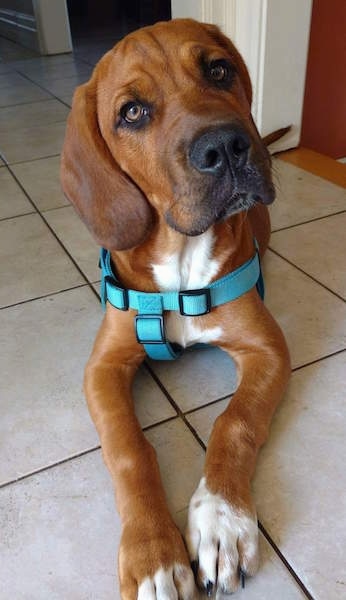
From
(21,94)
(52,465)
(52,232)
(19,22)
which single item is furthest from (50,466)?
(19,22)

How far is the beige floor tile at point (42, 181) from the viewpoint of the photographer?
258cm

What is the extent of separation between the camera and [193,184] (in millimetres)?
1151

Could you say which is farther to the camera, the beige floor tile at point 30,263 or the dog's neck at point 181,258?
the beige floor tile at point 30,263

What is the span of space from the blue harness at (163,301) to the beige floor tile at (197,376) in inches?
3.5

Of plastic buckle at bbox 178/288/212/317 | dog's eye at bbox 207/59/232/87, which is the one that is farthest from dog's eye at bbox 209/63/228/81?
plastic buckle at bbox 178/288/212/317

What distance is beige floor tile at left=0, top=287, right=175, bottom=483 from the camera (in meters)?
1.34

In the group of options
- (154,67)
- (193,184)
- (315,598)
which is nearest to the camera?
(315,598)

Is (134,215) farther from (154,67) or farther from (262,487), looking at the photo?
(262,487)

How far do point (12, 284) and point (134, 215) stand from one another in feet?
2.75

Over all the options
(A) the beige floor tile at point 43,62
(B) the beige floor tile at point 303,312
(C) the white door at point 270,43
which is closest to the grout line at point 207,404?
(B) the beige floor tile at point 303,312

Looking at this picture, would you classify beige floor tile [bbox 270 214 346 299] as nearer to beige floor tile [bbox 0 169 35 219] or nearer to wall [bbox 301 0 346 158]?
wall [bbox 301 0 346 158]

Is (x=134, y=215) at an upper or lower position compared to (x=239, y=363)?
upper

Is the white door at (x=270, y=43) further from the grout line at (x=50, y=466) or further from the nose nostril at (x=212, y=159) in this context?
the grout line at (x=50, y=466)

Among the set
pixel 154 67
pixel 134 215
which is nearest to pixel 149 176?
pixel 134 215
